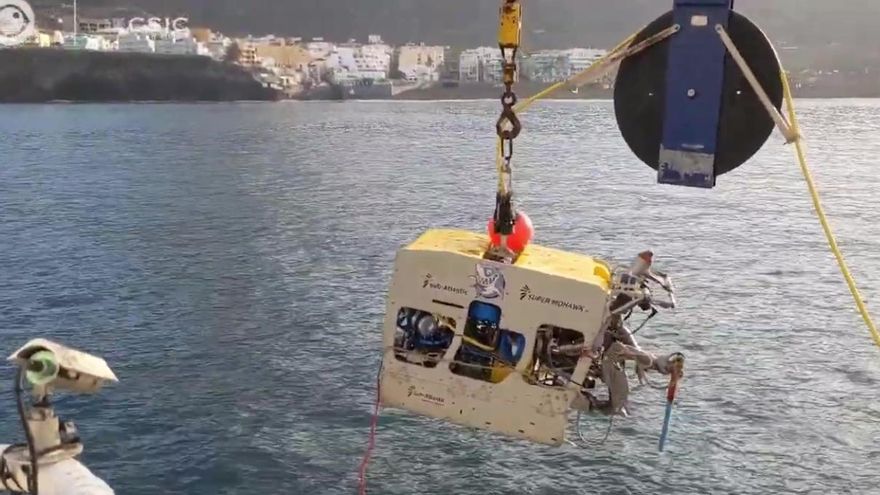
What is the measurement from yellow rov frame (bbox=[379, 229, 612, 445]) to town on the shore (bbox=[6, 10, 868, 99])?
153 meters

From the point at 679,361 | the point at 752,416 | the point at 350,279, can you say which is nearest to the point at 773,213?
the point at 350,279

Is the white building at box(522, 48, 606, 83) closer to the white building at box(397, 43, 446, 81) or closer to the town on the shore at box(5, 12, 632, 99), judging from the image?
the town on the shore at box(5, 12, 632, 99)

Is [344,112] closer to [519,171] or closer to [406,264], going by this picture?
[519,171]

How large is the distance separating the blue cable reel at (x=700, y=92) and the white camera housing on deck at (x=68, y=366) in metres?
5.74

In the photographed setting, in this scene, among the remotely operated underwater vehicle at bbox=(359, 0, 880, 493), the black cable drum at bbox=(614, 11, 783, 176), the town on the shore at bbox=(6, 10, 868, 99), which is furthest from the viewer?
the town on the shore at bbox=(6, 10, 868, 99)

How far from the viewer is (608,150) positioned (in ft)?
257

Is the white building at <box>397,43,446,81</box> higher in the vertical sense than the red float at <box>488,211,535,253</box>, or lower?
higher

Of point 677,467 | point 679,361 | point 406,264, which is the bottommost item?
point 677,467

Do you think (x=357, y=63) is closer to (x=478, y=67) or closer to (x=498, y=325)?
(x=478, y=67)

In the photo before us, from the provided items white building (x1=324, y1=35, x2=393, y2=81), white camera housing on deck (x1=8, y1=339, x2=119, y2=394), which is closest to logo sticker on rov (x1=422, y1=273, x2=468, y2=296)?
white camera housing on deck (x1=8, y1=339, x2=119, y2=394)

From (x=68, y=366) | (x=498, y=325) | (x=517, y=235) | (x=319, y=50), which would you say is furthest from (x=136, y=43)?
(x=68, y=366)

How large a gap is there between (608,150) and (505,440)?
61.0 meters

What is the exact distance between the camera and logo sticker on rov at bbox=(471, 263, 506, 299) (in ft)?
33.7

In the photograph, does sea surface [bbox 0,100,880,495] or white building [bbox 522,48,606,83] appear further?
white building [bbox 522,48,606,83]
